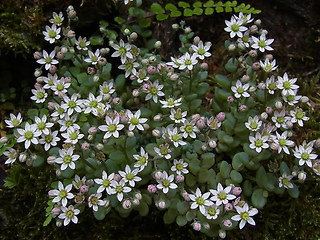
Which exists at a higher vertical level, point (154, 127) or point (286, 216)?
point (154, 127)

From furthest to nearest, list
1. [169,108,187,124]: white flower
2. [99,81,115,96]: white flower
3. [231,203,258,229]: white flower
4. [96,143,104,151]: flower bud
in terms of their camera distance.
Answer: [99,81,115,96]: white flower
[169,108,187,124]: white flower
[96,143,104,151]: flower bud
[231,203,258,229]: white flower

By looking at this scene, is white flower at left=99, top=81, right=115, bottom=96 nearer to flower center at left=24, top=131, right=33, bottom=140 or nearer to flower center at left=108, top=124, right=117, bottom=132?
flower center at left=108, top=124, right=117, bottom=132

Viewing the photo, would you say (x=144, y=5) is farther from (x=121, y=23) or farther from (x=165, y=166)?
(x=165, y=166)

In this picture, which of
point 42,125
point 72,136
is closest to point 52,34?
point 42,125

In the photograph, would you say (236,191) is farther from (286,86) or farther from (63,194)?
(63,194)

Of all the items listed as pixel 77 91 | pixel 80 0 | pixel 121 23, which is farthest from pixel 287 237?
pixel 80 0

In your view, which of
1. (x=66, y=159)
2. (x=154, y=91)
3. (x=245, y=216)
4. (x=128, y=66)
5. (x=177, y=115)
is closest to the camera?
(x=245, y=216)

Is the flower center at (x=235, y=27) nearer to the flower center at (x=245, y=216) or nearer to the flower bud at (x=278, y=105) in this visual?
the flower bud at (x=278, y=105)

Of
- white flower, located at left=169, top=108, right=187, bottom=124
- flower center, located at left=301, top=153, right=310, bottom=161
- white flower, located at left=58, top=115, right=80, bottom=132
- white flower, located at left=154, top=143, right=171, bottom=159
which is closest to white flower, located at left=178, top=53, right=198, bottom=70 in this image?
white flower, located at left=169, top=108, right=187, bottom=124
